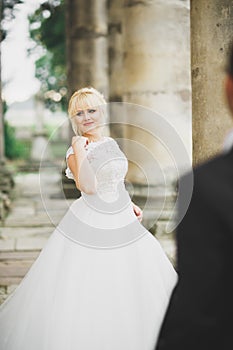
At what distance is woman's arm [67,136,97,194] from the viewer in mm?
3633

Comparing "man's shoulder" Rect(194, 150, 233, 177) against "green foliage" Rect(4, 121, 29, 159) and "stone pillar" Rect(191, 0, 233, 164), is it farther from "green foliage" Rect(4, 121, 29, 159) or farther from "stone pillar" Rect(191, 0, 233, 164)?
"green foliage" Rect(4, 121, 29, 159)

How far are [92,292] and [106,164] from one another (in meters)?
0.74

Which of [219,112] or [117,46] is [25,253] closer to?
[219,112]

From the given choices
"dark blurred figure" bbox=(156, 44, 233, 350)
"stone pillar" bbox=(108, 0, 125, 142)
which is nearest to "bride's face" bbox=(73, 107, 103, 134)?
"dark blurred figure" bbox=(156, 44, 233, 350)

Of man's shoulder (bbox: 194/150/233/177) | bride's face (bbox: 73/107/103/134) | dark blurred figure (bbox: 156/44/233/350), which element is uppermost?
man's shoulder (bbox: 194/150/233/177)

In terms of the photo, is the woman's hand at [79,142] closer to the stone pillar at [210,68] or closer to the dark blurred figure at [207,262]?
the stone pillar at [210,68]

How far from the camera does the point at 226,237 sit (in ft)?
5.36

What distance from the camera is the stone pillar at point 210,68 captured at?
4.32 m

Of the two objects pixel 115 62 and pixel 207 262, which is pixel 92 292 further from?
pixel 115 62

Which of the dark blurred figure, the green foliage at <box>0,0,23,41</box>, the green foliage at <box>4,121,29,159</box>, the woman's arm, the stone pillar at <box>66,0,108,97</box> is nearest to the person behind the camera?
the dark blurred figure

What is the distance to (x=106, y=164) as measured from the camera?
3.84 metres

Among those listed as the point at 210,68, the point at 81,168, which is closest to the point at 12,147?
the point at 210,68

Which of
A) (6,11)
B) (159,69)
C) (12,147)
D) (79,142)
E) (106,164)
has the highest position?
(79,142)

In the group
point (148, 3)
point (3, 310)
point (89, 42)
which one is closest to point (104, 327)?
point (3, 310)
